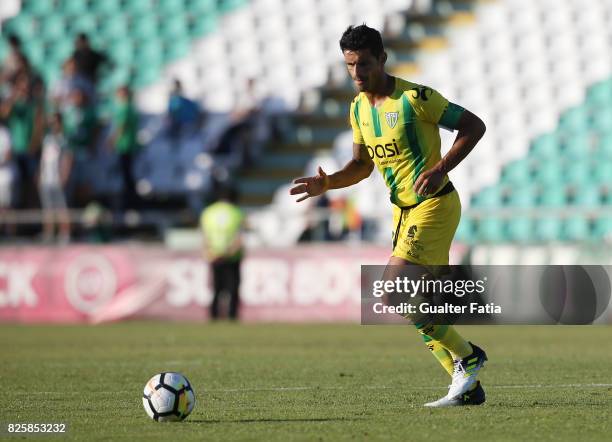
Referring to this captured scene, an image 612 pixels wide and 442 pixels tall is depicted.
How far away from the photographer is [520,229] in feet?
57.3

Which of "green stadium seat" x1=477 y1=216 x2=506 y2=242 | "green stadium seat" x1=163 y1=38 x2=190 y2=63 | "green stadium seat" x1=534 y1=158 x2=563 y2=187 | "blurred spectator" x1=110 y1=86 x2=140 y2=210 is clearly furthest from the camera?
"green stadium seat" x1=163 y1=38 x2=190 y2=63

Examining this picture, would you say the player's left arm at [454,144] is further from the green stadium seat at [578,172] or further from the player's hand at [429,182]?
the green stadium seat at [578,172]

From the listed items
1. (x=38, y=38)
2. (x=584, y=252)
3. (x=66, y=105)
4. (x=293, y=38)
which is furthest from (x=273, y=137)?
(x=584, y=252)

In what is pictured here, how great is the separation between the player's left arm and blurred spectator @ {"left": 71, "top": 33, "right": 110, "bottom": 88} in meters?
13.9

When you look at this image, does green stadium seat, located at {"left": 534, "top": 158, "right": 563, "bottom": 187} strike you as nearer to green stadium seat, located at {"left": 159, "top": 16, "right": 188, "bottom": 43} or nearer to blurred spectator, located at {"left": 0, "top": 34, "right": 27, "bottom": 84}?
green stadium seat, located at {"left": 159, "top": 16, "right": 188, "bottom": 43}

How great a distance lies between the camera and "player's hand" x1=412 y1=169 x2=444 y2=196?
7069 millimetres

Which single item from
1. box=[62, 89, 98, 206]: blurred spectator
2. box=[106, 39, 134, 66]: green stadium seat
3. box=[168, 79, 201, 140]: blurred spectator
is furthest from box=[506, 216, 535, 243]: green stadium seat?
box=[106, 39, 134, 66]: green stadium seat

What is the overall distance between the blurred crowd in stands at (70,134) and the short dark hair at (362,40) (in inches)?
501

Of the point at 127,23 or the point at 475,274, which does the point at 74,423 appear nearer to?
the point at 475,274

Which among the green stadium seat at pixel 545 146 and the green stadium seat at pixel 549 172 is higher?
the green stadium seat at pixel 545 146

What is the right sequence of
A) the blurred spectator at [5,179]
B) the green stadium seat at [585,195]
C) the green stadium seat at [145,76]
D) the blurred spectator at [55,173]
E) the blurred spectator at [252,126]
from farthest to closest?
the green stadium seat at [145,76]
the blurred spectator at [252,126]
the blurred spectator at [5,179]
the blurred spectator at [55,173]
the green stadium seat at [585,195]

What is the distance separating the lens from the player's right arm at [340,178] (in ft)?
25.6

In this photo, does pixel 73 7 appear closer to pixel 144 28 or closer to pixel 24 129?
pixel 144 28

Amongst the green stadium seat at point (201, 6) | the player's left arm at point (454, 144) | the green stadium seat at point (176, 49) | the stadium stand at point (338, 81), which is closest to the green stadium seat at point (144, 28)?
the stadium stand at point (338, 81)
